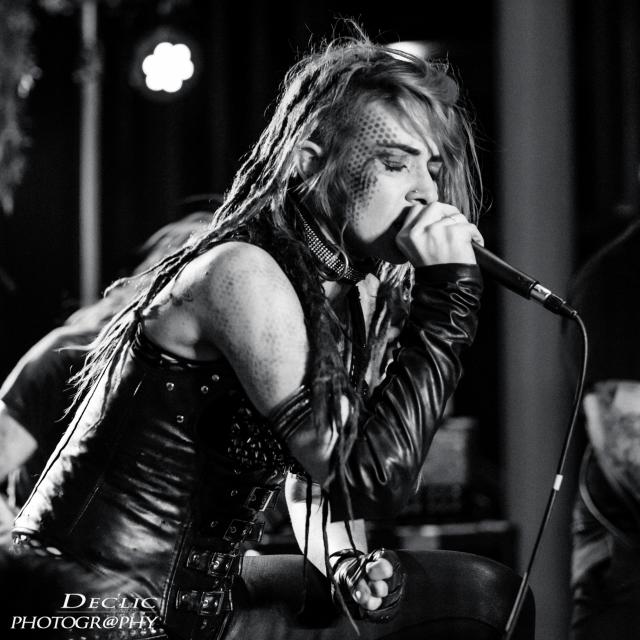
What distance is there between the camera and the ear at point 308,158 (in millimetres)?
1519

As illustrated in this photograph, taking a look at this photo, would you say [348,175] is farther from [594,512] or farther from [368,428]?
[594,512]

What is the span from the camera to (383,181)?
1.46m

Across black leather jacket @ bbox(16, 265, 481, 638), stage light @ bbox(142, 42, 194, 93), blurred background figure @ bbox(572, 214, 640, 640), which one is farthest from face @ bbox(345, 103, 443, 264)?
stage light @ bbox(142, 42, 194, 93)

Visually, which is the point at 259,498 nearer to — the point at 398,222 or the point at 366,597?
the point at 366,597

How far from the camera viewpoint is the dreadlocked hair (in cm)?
140

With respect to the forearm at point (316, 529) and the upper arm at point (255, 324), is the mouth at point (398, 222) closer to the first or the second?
the upper arm at point (255, 324)

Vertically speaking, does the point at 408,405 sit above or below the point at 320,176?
below

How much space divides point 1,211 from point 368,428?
2.46 meters

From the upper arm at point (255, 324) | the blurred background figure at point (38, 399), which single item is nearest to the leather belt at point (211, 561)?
the upper arm at point (255, 324)

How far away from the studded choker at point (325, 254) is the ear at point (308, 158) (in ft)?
0.21

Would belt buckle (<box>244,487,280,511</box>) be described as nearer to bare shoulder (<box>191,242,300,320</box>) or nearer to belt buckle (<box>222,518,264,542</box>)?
belt buckle (<box>222,518,264,542</box>)

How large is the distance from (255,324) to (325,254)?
24cm

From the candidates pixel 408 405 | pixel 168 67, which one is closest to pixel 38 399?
pixel 408 405

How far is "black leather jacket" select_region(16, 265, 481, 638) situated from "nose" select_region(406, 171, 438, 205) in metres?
0.12
